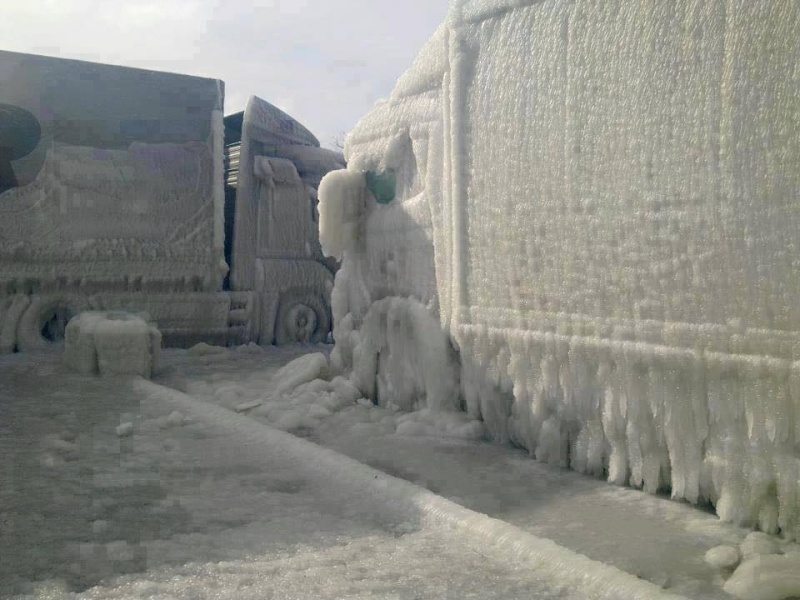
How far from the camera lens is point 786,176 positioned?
182cm

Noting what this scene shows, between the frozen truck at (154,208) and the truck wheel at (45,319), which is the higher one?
the frozen truck at (154,208)

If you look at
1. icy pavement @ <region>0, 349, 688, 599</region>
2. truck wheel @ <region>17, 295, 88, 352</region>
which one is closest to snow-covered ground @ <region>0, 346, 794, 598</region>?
icy pavement @ <region>0, 349, 688, 599</region>

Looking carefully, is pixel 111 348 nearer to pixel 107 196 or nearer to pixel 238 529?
pixel 107 196

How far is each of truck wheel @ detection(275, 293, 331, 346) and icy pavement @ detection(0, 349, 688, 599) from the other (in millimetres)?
Answer: 3560

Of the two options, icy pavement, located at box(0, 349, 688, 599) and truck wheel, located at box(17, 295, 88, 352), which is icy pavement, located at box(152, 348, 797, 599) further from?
truck wheel, located at box(17, 295, 88, 352)

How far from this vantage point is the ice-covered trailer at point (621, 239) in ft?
6.18

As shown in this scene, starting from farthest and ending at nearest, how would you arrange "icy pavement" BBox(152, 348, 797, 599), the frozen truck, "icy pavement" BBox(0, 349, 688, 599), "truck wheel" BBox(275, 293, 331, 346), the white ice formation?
1. "truck wheel" BBox(275, 293, 331, 346)
2. the frozen truck
3. the white ice formation
4. "icy pavement" BBox(152, 348, 797, 599)
5. "icy pavement" BBox(0, 349, 688, 599)

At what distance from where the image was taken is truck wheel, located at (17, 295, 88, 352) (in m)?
5.81

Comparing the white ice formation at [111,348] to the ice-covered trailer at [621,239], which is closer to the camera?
the ice-covered trailer at [621,239]

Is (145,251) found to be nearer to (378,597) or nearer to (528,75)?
(528,75)

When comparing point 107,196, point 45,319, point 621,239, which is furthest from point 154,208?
point 621,239

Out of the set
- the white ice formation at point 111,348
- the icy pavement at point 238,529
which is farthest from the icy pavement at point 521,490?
the white ice formation at point 111,348

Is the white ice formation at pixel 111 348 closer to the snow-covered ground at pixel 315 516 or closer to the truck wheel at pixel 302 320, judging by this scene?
the snow-covered ground at pixel 315 516

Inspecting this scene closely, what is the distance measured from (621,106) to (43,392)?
3.30 metres
